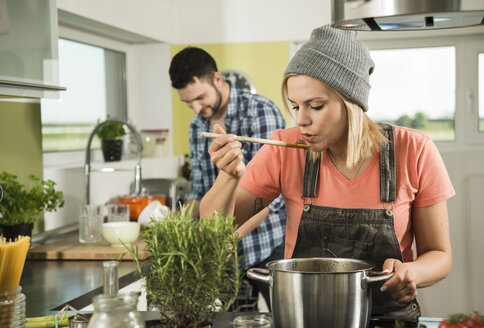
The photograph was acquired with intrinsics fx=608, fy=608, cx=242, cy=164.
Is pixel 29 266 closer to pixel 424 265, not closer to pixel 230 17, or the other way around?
pixel 424 265

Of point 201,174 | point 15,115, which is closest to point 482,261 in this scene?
point 201,174

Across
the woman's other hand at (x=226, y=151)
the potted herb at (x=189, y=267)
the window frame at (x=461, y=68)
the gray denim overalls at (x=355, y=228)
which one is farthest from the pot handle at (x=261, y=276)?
the window frame at (x=461, y=68)

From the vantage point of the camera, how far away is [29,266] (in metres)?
2.30

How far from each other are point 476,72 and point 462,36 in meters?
0.26

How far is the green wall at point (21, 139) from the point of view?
2502 mm

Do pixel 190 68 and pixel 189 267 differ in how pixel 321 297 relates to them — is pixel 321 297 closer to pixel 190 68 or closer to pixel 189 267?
pixel 189 267

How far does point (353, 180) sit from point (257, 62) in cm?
259

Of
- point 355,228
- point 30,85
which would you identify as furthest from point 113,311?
point 30,85

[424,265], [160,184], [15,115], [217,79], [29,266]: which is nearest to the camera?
[424,265]

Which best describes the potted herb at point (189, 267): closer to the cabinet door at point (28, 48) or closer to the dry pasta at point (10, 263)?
the dry pasta at point (10, 263)

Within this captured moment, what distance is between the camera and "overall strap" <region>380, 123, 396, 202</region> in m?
1.63

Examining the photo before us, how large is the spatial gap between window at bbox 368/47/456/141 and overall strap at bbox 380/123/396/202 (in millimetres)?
2597

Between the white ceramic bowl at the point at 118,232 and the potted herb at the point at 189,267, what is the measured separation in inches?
60.3


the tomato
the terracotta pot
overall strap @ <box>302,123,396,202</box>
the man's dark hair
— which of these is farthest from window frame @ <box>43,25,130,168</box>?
the tomato
